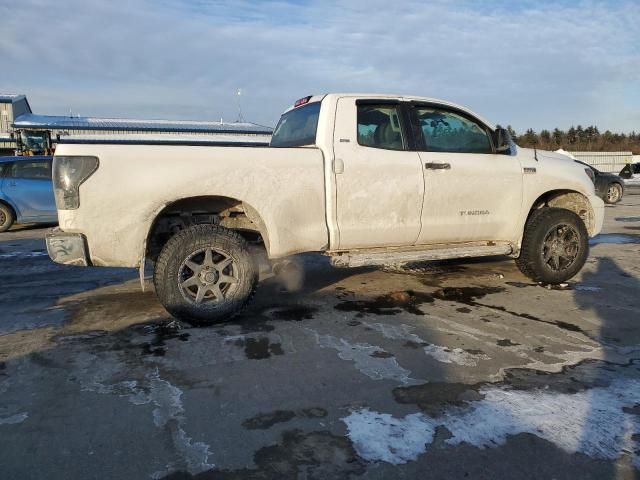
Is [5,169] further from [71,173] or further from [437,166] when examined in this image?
[437,166]

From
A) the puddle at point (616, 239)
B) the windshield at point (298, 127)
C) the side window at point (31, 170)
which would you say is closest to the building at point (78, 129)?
the side window at point (31, 170)

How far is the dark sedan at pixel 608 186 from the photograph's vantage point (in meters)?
16.4

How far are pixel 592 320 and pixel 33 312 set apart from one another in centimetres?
515

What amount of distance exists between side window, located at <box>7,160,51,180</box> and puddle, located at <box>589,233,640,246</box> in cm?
1113

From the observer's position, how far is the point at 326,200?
469cm

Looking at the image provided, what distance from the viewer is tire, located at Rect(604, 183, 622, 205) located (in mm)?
16688

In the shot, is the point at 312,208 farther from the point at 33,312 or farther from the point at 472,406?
the point at 33,312

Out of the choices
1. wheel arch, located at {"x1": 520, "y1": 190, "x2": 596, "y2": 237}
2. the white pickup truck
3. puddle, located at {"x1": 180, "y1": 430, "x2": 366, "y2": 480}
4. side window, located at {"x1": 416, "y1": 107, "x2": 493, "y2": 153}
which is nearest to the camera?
puddle, located at {"x1": 180, "y1": 430, "x2": 366, "y2": 480}

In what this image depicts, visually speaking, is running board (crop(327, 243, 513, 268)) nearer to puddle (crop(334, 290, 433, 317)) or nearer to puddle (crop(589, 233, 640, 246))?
puddle (crop(334, 290, 433, 317))

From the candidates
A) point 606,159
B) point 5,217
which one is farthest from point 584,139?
point 5,217

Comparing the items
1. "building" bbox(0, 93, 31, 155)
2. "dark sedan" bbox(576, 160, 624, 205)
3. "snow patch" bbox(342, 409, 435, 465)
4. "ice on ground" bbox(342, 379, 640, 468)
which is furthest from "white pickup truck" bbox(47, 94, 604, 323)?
"building" bbox(0, 93, 31, 155)

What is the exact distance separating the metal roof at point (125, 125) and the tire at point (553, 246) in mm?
28466

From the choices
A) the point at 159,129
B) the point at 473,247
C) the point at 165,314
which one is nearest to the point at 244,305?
the point at 165,314

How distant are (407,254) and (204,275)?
197 cm
